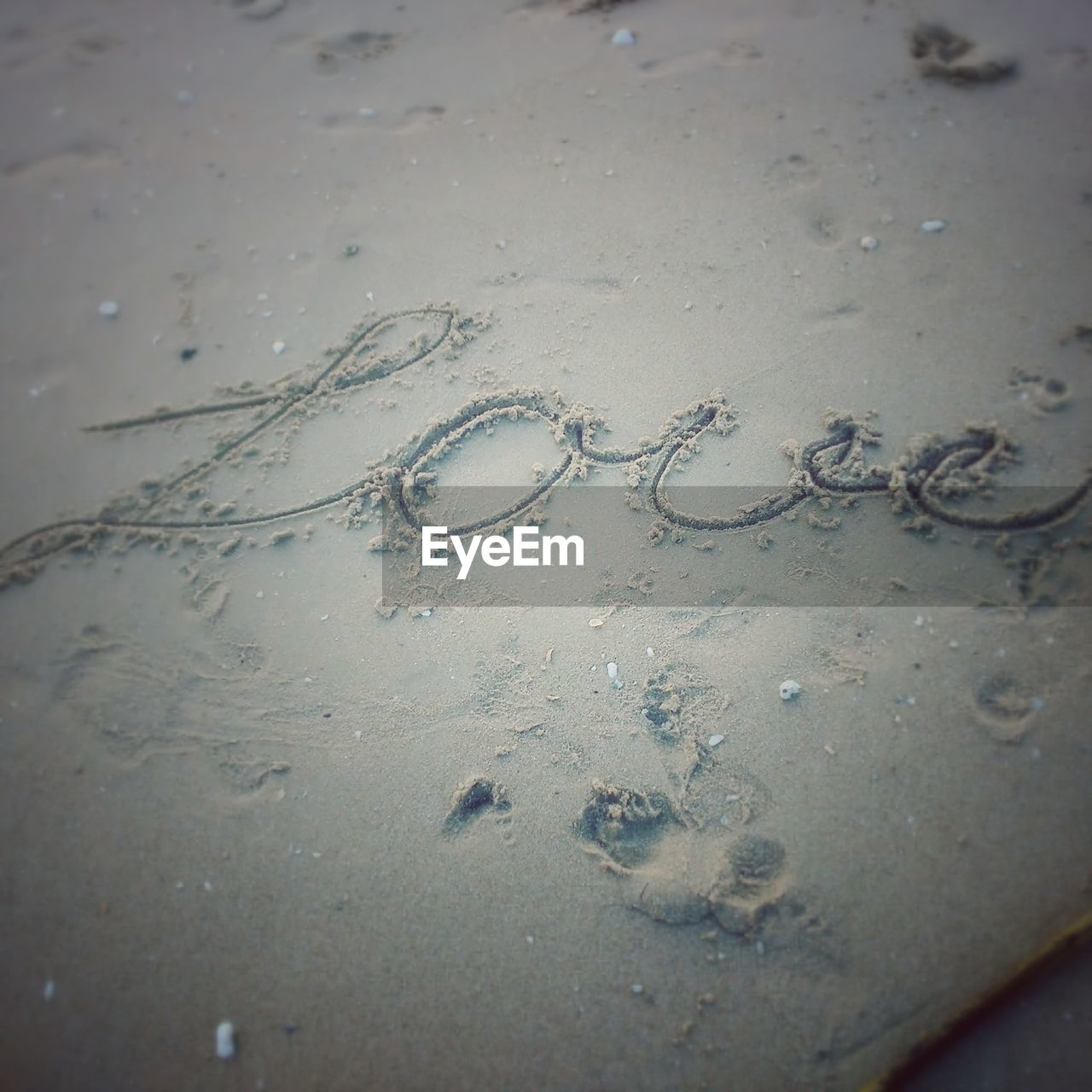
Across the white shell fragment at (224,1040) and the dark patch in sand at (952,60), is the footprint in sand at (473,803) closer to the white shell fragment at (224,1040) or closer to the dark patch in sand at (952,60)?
the white shell fragment at (224,1040)

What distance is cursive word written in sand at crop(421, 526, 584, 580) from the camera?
2.48 m

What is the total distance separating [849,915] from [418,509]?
5.94ft

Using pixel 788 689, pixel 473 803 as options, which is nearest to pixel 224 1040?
pixel 473 803

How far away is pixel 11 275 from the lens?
354 centimetres

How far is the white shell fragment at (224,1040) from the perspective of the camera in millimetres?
1892

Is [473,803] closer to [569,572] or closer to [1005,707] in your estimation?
[569,572]

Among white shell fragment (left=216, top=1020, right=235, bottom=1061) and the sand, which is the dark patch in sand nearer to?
the sand

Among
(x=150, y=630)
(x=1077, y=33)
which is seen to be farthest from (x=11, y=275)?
(x=1077, y=33)

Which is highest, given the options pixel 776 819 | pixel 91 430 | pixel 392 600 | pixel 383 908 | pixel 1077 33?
pixel 1077 33

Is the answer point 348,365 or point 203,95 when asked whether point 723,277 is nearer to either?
point 348,365

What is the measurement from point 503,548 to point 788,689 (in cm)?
104

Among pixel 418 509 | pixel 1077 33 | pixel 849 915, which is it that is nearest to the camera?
pixel 849 915

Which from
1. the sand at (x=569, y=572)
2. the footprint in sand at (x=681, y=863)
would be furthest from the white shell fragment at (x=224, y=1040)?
the footprint in sand at (x=681, y=863)

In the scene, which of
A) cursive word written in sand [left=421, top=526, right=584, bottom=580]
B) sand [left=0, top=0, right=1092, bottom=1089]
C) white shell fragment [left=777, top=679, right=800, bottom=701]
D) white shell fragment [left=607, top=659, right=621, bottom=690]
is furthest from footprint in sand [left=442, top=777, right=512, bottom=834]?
white shell fragment [left=777, top=679, right=800, bottom=701]
